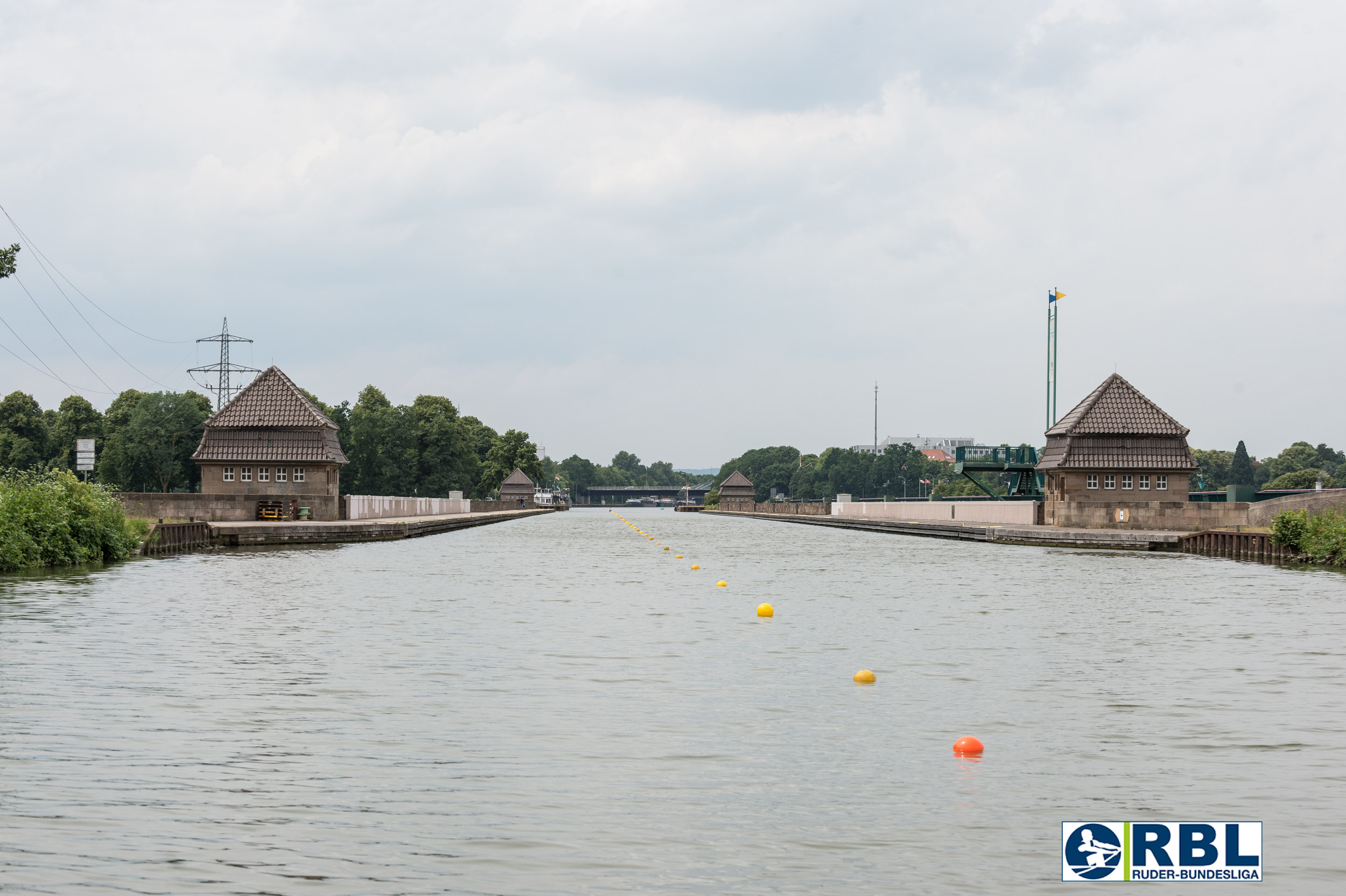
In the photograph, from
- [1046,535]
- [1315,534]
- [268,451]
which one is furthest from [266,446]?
[1315,534]

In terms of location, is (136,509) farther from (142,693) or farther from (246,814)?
(246,814)

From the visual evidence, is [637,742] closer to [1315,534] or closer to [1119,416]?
[1315,534]

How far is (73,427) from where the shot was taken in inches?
5187

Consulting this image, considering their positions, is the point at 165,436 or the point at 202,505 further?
the point at 165,436

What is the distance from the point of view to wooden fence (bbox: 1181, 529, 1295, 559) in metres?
45.7

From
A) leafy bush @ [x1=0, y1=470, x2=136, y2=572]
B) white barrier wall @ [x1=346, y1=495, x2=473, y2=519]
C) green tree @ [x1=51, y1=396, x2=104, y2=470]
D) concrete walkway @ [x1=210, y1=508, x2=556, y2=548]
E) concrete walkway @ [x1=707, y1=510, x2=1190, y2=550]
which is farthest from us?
green tree @ [x1=51, y1=396, x2=104, y2=470]

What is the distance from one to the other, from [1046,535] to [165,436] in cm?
8883

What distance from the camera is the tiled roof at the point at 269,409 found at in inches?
3027

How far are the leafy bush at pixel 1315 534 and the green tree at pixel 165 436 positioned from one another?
97.8 metres

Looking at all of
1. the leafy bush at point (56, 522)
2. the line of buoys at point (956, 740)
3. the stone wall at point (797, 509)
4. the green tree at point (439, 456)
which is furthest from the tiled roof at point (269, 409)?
the stone wall at point (797, 509)

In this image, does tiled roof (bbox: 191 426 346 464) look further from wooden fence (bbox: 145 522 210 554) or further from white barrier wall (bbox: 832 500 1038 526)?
white barrier wall (bbox: 832 500 1038 526)

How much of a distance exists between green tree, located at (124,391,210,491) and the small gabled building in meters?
40.9

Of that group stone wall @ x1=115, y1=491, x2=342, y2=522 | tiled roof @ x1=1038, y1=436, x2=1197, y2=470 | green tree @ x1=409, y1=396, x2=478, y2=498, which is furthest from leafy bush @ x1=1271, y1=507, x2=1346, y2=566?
green tree @ x1=409, y1=396, x2=478, y2=498

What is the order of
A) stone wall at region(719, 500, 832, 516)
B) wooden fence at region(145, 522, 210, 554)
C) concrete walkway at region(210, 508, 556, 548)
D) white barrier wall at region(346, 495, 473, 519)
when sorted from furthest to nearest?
stone wall at region(719, 500, 832, 516) → white barrier wall at region(346, 495, 473, 519) → concrete walkway at region(210, 508, 556, 548) → wooden fence at region(145, 522, 210, 554)
